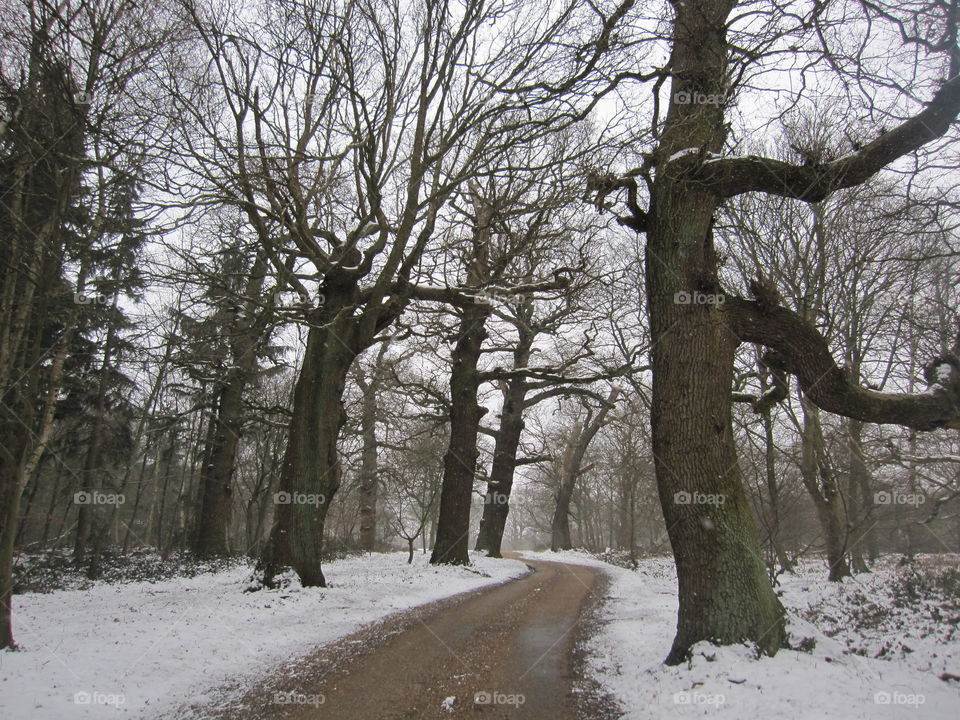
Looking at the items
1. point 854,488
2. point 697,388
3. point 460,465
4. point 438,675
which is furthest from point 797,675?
point 854,488

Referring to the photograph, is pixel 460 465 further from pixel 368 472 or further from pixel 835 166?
pixel 835 166

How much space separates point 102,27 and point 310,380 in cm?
614

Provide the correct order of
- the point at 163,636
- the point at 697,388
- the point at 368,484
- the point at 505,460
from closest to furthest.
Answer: the point at 697,388 < the point at 163,636 < the point at 505,460 < the point at 368,484

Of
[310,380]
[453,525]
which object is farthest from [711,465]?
[453,525]

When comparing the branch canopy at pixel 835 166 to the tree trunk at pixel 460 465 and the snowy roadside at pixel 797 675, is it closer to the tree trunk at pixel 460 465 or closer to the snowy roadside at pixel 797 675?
the snowy roadside at pixel 797 675

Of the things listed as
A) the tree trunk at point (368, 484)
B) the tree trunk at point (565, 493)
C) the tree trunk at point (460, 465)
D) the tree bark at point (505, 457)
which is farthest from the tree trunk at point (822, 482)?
the tree trunk at point (565, 493)

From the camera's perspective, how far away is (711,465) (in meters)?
5.57

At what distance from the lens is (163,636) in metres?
6.21

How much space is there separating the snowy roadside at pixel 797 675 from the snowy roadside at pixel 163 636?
3530 mm

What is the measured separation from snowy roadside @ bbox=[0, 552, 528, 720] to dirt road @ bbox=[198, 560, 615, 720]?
0.55 meters

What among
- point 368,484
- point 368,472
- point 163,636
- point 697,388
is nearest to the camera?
point 697,388

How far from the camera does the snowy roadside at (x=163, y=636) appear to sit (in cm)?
446

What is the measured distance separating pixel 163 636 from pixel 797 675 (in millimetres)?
6496

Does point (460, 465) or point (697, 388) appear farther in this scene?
point (460, 465)
